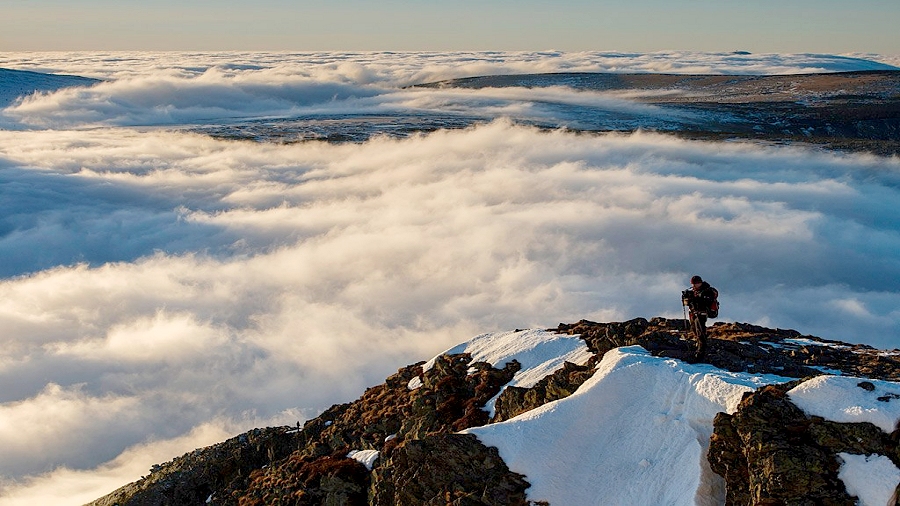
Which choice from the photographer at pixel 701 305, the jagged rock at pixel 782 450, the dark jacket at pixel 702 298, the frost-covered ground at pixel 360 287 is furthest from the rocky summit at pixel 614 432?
the frost-covered ground at pixel 360 287

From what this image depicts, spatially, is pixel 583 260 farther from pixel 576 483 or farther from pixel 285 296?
pixel 576 483

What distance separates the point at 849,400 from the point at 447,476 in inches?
374

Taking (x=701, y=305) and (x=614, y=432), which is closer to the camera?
(x=614, y=432)

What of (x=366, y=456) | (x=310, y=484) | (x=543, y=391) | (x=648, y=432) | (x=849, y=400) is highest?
(x=849, y=400)

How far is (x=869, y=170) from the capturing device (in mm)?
168500

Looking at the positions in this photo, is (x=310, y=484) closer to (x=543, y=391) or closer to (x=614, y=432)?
(x=543, y=391)

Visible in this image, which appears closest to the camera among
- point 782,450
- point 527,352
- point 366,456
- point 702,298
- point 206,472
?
point 782,450

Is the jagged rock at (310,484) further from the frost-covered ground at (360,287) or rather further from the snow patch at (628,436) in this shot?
the frost-covered ground at (360,287)

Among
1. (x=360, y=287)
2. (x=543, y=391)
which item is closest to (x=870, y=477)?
(x=543, y=391)

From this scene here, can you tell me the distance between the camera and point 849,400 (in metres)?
17.6

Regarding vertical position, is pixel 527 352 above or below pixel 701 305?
below

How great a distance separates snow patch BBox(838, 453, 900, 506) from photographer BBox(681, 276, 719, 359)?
231 inches

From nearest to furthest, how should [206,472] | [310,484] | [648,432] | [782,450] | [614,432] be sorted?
[782,450], [648,432], [614,432], [310,484], [206,472]

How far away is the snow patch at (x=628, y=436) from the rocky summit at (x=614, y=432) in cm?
4
